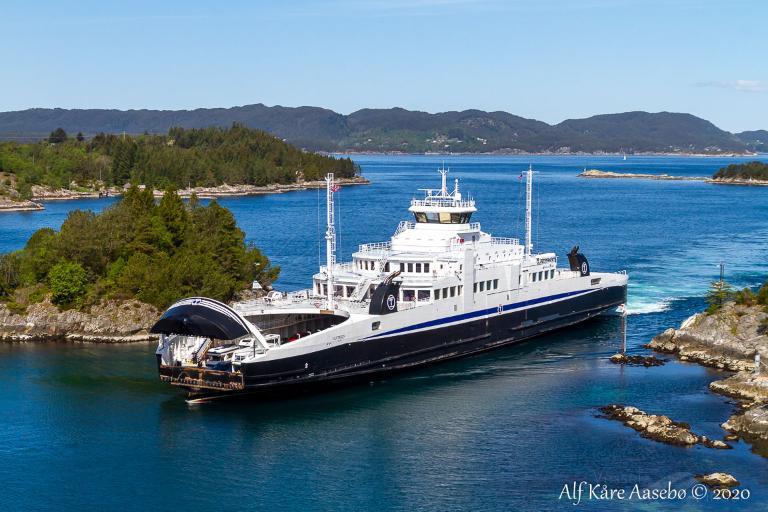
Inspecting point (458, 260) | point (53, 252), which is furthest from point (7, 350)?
point (458, 260)

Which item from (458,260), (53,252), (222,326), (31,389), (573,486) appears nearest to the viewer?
(573,486)

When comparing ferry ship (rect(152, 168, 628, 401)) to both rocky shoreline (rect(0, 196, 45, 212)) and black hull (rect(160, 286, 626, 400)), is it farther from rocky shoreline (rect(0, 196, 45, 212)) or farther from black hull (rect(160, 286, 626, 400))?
rocky shoreline (rect(0, 196, 45, 212))

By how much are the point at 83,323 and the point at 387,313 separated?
20074 mm

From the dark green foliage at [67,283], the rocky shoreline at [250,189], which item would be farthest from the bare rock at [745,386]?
the rocky shoreline at [250,189]

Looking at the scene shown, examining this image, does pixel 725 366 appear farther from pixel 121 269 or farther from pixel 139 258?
pixel 121 269

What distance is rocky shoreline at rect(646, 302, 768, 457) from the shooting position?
39750 mm

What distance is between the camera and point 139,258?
179 ft

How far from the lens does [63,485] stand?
31.1 metres

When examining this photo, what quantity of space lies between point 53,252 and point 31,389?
15271 mm

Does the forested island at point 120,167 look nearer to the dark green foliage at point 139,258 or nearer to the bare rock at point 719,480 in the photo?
the dark green foliage at point 139,258

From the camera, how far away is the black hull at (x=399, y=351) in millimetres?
38531

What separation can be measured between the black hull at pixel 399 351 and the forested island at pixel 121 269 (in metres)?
15.2

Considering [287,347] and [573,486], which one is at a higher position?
[287,347]

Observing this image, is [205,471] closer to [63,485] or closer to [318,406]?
[63,485]
